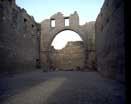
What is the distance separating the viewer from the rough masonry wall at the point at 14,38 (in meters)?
11.7

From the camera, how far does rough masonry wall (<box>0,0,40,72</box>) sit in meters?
11.7

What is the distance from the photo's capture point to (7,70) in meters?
12.1

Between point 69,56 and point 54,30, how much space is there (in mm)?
4304

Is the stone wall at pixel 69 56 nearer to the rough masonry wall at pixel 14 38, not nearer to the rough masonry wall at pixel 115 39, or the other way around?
the rough masonry wall at pixel 14 38

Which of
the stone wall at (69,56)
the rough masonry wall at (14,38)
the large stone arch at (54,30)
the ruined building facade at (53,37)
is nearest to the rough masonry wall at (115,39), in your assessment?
the ruined building facade at (53,37)

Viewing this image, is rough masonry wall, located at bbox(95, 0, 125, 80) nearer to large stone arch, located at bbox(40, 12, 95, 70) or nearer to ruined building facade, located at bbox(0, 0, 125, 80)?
ruined building facade, located at bbox(0, 0, 125, 80)

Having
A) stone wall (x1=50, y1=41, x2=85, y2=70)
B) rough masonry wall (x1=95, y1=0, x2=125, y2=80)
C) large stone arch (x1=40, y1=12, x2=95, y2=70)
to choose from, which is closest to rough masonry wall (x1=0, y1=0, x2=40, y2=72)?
large stone arch (x1=40, y1=12, x2=95, y2=70)

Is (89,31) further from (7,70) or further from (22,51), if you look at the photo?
(7,70)

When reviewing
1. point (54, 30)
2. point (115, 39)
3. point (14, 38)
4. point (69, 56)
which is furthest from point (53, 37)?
point (115, 39)

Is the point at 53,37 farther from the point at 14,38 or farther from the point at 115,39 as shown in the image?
the point at 115,39

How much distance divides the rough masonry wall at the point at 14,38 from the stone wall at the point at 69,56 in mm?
7214

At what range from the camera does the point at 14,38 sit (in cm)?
1344

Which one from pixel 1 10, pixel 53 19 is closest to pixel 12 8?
pixel 1 10

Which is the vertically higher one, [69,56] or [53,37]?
[53,37]
